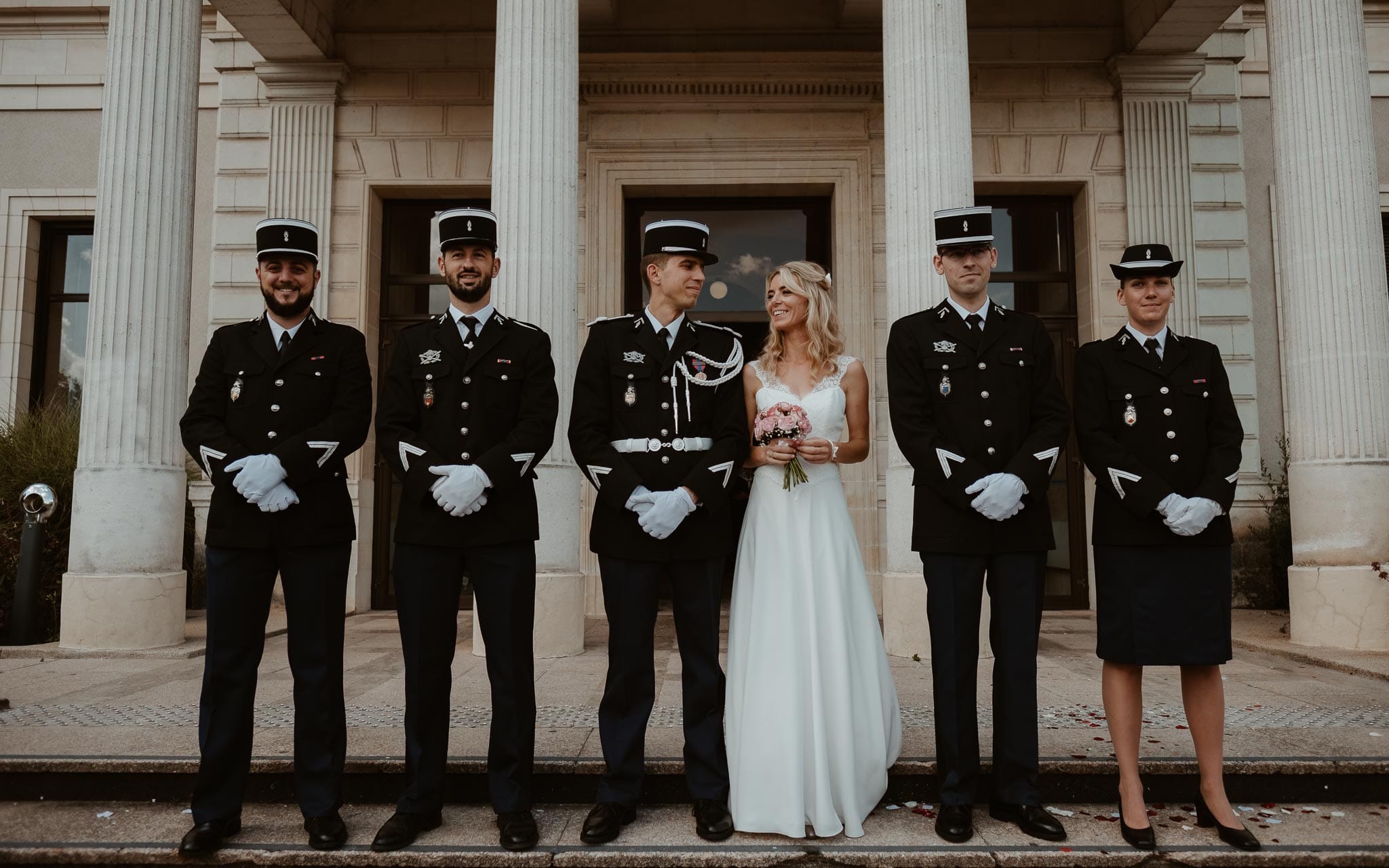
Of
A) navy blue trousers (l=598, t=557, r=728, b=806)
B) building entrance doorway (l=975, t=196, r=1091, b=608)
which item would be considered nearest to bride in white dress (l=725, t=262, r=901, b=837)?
navy blue trousers (l=598, t=557, r=728, b=806)

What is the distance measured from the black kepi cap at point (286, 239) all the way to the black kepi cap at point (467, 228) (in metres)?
0.55

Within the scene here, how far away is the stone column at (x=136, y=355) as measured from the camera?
779 centimetres

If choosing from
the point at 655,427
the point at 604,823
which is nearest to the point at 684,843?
the point at 604,823

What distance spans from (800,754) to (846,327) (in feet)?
24.8

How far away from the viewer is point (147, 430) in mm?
7965

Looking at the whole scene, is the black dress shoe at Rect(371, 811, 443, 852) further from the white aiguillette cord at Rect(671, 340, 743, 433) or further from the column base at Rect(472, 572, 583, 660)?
the column base at Rect(472, 572, 583, 660)

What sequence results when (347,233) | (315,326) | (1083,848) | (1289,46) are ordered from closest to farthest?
(1083,848) → (315,326) → (1289,46) → (347,233)

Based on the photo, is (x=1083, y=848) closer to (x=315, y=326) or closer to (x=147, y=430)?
(x=315, y=326)

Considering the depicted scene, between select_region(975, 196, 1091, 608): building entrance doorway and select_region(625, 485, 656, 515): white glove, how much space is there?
334 inches

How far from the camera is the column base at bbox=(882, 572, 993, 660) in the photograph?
24.1 feet

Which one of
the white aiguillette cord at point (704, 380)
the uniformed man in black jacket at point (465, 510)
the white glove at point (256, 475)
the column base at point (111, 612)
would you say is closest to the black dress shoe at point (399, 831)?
the uniformed man in black jacket at point (465, 510)

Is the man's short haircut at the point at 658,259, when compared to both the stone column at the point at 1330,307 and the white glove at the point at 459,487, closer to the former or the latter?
the white glove at the point at 459,487

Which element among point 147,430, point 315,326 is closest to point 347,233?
point 147,430

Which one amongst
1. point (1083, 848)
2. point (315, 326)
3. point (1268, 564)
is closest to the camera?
point (1083, 848)
